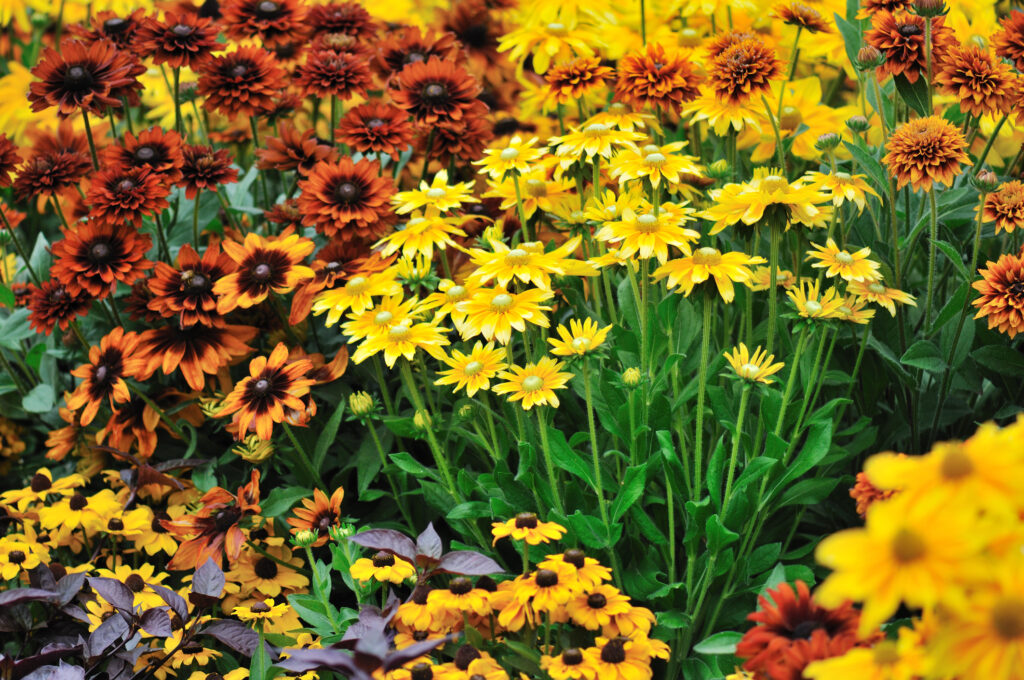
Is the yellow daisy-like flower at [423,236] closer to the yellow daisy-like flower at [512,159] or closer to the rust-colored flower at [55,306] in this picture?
the yellow daisy-like flower at [512,159]

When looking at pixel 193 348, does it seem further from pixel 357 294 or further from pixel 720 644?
pixel 720 644

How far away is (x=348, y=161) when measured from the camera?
4.96 feet

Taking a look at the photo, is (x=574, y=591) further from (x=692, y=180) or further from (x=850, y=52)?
(x=850, y=52)

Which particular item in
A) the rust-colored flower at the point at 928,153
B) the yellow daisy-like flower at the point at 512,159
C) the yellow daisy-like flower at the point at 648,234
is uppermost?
the rust-colored flower at the point at 928,153

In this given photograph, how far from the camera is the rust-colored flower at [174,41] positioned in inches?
62.3

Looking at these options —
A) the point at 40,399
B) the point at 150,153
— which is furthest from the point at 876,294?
the point at 40,399

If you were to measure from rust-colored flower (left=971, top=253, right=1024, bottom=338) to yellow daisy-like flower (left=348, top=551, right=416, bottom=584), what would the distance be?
74 cm

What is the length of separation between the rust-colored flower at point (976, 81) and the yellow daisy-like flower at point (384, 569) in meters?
0.91

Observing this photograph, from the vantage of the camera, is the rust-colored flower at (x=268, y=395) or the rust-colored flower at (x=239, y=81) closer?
the rust-colored flower at (x=268, y=395)

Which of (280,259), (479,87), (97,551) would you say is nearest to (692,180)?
(479,87)

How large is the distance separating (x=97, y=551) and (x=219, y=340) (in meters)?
0.36

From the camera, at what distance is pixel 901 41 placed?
1.24 meters

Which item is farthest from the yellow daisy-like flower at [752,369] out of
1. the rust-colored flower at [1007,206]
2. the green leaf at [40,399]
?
the green leaf at [40,399]

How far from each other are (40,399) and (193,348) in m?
0.36
